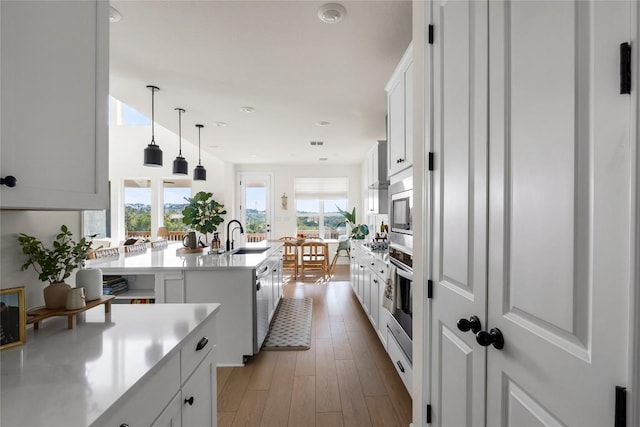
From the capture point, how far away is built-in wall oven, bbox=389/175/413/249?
194cm

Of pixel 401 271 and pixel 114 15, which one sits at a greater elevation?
pixel 114 15

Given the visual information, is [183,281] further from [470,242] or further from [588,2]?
[588,2]

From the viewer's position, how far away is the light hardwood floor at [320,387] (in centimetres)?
194

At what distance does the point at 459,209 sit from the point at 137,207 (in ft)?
26.8

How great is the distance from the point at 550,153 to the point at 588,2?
0.31 metres

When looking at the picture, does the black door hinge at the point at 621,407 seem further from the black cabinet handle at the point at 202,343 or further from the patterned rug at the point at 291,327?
the patterned rug at the point at 291,327

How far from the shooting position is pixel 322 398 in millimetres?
2137

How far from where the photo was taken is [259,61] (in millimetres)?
2500

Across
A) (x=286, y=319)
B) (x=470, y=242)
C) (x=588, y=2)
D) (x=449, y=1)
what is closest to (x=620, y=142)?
(x=588, y=2)

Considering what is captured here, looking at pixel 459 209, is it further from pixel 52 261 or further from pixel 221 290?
pixel 221 290

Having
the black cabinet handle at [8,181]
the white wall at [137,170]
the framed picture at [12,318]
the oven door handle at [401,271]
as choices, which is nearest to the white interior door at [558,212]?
the oven door handle at [401,271]

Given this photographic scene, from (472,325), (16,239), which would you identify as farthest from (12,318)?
(472,325)

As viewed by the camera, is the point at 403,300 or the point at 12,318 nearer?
the point at 12,318

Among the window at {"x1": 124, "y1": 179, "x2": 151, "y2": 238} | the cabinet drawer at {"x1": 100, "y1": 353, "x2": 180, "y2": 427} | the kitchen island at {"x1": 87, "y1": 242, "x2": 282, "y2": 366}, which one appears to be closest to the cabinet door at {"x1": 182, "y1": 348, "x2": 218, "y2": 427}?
the cabinet drawer at {"x1": 100, "y1": 353, "x2": 180, "y2": 427}
